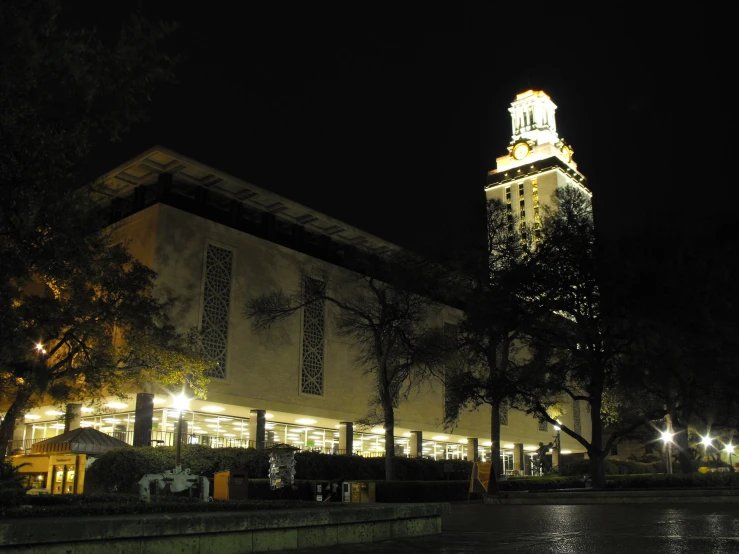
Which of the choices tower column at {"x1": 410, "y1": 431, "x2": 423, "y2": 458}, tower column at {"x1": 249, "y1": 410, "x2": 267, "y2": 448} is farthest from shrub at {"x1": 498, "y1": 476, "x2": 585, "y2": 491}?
tower column at {"x1": 410, "y1": 431, "x2": 423, "y2": 458}

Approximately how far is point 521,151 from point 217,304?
106682 millimetres

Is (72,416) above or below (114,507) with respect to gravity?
above

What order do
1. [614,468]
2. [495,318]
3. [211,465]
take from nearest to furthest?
[495,318]
[211,465]
[614,468]

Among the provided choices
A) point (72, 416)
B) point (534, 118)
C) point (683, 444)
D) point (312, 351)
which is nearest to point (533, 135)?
point (534, 118)

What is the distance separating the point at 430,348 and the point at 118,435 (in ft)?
62.3

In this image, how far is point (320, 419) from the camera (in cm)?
4609

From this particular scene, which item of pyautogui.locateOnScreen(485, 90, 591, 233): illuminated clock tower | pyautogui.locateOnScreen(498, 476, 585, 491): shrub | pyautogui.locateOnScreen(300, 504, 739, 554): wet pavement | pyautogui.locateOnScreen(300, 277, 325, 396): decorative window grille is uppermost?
pyautogui.locateOnScreen(485, 90, 591, 233): illuminated clock tower

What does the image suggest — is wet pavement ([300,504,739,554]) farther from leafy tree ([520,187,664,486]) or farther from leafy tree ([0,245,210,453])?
leafy tree ([0,245,210,453])

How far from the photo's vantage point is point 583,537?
9.96 m

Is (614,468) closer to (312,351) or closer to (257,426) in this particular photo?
(312,351)

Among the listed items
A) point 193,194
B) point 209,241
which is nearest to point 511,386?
point 209,241

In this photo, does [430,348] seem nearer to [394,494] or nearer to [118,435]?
[394,494]

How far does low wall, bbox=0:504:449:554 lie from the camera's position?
6570 mm

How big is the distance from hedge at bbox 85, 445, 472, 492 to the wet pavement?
15987 millimetres
